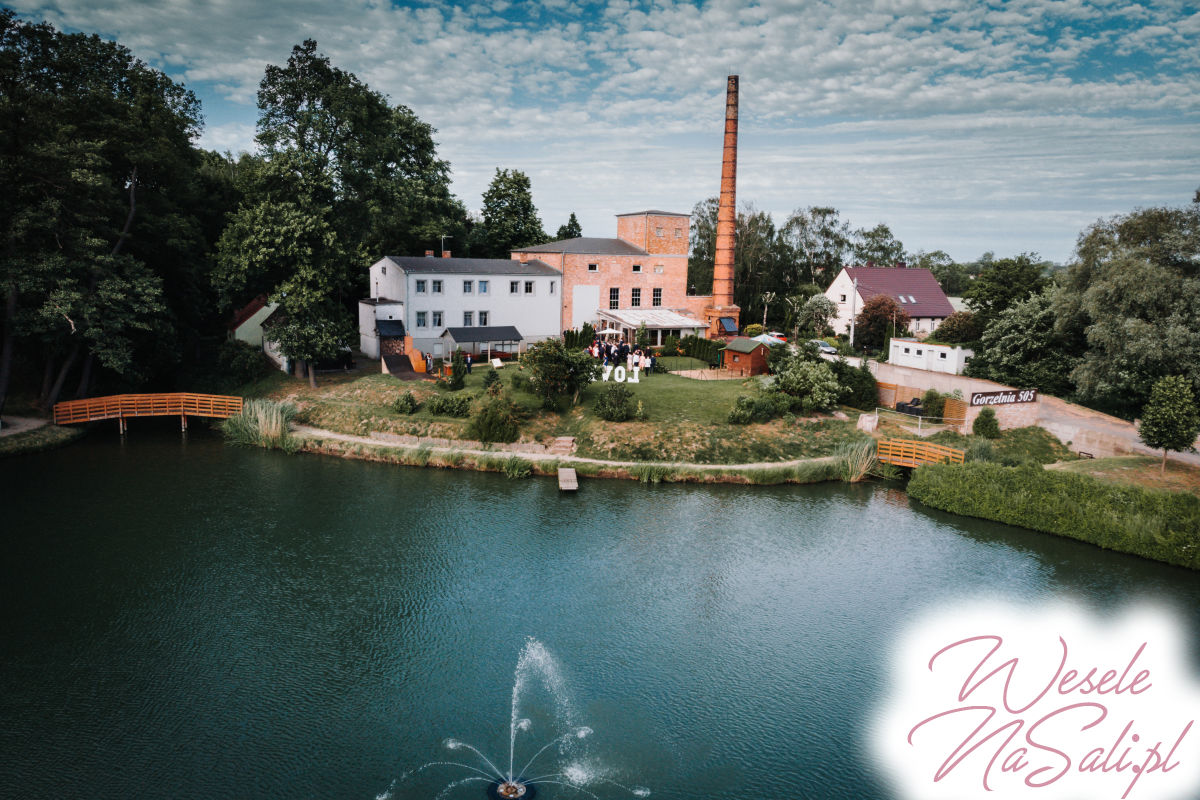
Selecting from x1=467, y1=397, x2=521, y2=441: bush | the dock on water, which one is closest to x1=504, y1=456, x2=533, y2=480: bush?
the dock on water

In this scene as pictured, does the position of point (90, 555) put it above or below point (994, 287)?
below

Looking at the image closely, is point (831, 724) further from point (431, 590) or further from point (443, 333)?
point (443, 333)

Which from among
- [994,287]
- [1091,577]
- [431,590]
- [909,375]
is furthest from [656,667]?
[994,287]

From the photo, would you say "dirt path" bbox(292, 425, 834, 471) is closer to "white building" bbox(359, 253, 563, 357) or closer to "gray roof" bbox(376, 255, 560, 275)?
"white building" bbox(359, 253, 563, 357)

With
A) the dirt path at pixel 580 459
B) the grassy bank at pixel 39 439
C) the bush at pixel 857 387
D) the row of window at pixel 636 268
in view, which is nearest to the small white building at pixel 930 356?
the bush at pixel 857 387

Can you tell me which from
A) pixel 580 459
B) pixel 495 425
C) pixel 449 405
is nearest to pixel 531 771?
pixel 580 459

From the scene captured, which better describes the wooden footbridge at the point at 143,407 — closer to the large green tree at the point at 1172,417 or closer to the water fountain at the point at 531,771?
the water fountain at the point at 531,771

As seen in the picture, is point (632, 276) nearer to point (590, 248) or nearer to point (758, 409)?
point (590, 248)
